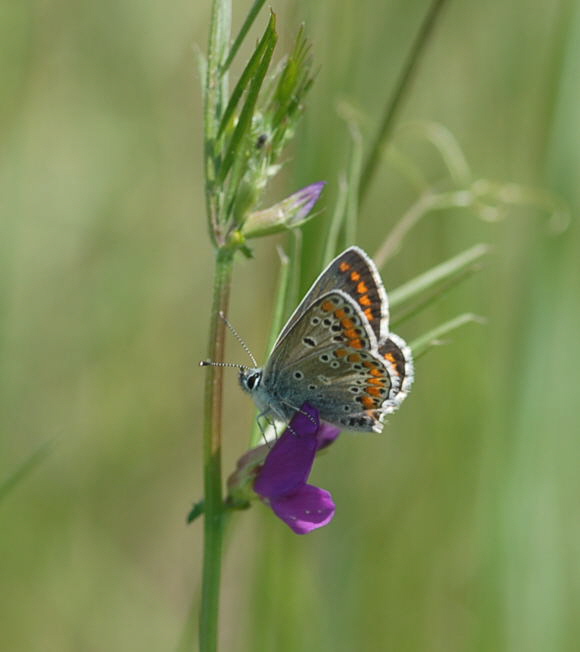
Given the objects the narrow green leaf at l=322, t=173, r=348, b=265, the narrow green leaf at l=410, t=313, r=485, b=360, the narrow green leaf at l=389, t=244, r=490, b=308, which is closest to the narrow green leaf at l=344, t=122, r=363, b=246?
the narrow green leaf at l=322, t=173, r=348, b=265

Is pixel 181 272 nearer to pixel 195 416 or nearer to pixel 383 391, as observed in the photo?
pixel 195 416

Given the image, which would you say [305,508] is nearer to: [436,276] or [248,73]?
[436,276]

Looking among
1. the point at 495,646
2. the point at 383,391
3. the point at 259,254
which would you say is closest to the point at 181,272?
the point at 259,254

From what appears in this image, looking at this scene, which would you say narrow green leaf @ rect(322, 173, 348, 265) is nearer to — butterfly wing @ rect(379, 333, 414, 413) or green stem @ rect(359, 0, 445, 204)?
green stem @ rect(359, 0, 445, 204)

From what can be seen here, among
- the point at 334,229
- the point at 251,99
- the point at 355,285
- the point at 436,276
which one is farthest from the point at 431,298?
the point at 251,99

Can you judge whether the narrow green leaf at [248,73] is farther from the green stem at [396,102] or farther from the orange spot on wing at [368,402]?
the green stem at [396,102]
